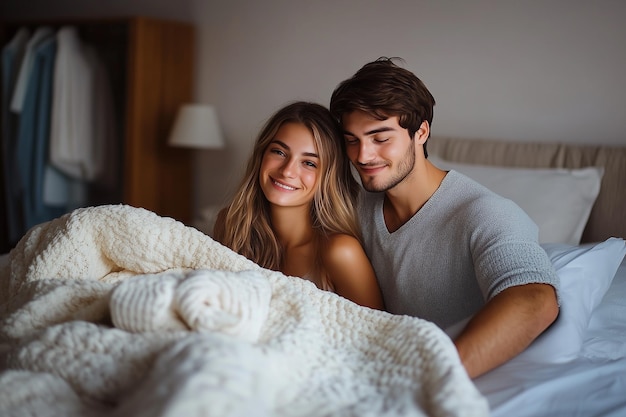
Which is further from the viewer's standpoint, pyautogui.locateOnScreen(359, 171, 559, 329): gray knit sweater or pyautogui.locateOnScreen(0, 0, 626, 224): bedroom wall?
pyautogui.locateOnScreen(0, 0, 626, 224): bedroom wall

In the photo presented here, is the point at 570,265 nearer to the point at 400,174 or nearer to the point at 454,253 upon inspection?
the point at 454,253

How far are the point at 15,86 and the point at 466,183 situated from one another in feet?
9.94

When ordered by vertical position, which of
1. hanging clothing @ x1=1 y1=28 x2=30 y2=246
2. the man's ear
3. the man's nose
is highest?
the man's ear

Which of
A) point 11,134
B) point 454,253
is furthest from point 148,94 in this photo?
point 454,253

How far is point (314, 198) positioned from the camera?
1817 mm

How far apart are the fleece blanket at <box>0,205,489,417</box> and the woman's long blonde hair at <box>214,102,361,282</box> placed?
575 millimetres

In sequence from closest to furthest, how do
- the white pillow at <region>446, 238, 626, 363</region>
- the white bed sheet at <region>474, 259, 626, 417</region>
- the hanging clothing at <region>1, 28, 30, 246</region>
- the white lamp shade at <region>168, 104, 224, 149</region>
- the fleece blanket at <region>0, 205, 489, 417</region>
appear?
1. the fleece blanket at <region>0, 205, 489, 417</region>
2. the white bed sheet at <region>474, 259, 626, 417</region>
3. the white pillow at <region>446, 238, 626, 363</region>
4. the white lamp shade at <region>168, 104, 224, 149</region>
5. the hanging clothing at <region>1, 28, 30, 246</region>

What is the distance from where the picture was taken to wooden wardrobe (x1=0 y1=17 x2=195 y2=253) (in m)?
3.61

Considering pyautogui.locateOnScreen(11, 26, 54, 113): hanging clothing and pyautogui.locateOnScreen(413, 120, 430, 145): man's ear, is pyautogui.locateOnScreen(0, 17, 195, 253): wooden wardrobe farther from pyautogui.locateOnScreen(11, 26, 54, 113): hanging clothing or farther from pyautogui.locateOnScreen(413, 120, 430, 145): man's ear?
pyautogui.locateOnScreen(413, 120, 430, 145): man's ear

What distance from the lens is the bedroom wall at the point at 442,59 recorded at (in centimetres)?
245

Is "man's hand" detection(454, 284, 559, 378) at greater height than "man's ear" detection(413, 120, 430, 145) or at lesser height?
lesser

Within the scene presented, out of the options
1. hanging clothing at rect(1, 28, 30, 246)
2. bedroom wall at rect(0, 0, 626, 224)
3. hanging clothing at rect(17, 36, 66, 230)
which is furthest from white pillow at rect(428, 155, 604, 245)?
hanging clothing at rect(1, 28, 30, 246)

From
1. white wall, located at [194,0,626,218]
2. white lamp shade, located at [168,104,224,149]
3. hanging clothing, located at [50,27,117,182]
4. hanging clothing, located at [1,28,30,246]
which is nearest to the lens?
white wall, located at [194,0,626,218]

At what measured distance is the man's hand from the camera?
119 centimetres
